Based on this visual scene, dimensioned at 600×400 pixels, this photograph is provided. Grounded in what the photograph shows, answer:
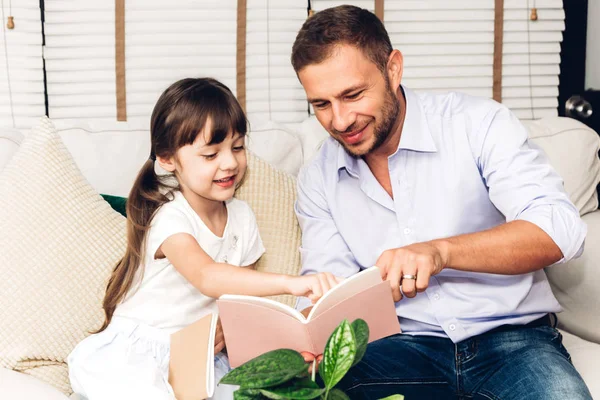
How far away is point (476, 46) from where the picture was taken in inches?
120

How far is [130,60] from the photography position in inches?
113

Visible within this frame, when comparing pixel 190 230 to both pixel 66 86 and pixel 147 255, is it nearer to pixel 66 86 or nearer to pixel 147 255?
pixel 147 255

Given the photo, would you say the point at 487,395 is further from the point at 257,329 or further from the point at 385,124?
the point at 385,124

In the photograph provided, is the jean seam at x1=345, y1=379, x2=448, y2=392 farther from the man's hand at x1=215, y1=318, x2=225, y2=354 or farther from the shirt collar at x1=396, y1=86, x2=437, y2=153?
the shirt collar at x1=396, y1=86, x2=437, y2=153

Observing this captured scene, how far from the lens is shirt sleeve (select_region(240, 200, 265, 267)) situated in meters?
1.78

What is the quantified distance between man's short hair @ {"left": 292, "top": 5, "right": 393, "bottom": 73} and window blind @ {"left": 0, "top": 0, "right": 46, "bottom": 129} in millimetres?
1531

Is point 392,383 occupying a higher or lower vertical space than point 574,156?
lower

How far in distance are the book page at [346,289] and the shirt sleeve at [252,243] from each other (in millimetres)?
607

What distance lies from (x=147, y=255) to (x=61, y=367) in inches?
12.7

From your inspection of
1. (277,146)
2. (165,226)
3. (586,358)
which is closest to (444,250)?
(586,358)

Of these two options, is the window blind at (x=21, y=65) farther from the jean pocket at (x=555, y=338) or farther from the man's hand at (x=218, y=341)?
the jean pocket at (x=555, y=338)

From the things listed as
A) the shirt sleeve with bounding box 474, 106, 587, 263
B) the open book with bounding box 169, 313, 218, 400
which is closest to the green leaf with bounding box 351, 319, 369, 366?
the open book with bounding box 169, 313, 218, 400

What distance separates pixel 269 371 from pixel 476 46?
2.44 m

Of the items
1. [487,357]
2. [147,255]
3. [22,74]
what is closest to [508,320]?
[487,357]
